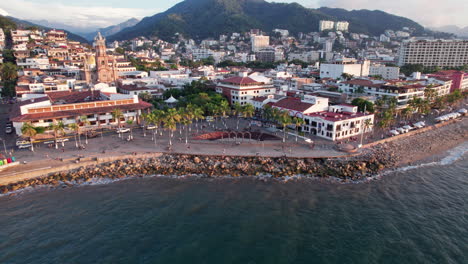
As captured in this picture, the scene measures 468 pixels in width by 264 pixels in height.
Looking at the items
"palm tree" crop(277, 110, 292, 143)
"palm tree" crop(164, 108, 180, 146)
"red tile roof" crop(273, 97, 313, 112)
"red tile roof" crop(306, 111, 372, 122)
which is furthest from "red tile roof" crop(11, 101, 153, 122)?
"red tile roof" crop(306, 111, 372, 122)

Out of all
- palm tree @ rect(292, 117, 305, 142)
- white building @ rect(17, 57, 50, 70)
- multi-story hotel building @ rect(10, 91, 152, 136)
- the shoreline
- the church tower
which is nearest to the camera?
the shoreline

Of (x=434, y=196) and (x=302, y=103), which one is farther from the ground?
(x=302, y=103)

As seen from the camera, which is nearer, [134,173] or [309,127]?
[134,173]

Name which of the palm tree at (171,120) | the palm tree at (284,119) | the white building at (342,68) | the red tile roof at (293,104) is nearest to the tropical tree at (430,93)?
the red tile roof at (293,104)

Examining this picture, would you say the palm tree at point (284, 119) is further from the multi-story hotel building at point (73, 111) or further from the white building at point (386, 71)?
the white building at point (386, 71)

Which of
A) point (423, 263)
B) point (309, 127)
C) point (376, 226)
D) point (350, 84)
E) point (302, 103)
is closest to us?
point (423, 263)

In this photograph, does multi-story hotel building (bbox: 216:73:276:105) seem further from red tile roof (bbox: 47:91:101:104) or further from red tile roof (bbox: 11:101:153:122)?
red tile roof (bbox: 47:91:101:104)

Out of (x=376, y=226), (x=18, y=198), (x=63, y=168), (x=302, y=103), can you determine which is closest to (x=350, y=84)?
(x=302, y=103)

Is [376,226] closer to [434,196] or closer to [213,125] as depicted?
[434,196]
